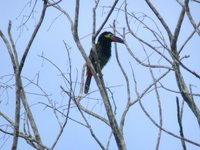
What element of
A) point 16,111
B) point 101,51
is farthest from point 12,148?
point 101,51

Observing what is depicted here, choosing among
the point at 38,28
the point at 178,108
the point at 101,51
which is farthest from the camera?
the point at 101,51

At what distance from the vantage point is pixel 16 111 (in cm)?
290

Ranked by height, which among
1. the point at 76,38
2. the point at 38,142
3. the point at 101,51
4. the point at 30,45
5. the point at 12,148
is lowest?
the point at 12,148

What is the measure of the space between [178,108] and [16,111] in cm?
90

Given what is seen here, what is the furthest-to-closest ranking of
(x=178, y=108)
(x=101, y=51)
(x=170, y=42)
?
1. (x=101, y=51)
2. (x=170, y=42)
3. (x=178, y=108)

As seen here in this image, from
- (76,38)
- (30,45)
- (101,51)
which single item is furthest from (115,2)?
(101,51)

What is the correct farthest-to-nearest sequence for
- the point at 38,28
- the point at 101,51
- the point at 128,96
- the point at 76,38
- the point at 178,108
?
1. the point at 101,51
2. the point at 128,96
3. the point at 76,38
4. the point at 38,28
5. the point at 178,108

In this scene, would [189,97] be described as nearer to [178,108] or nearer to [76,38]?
[178,108]

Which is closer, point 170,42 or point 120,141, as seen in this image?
point 120,141

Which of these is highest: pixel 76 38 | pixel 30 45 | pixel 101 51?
pixel 101 51

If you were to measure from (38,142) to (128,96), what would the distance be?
2.69ft

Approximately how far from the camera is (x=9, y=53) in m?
3.10

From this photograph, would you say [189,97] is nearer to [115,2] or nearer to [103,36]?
[115,2]

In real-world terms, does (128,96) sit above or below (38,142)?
above
